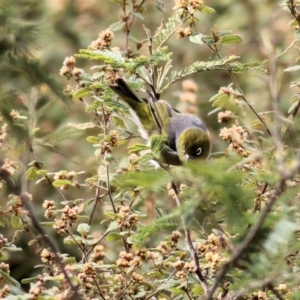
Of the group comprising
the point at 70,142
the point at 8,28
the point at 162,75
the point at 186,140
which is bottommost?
the point at 70,142

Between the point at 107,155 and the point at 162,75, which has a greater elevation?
the point at 162,75

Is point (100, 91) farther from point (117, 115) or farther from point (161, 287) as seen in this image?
point (161, 287)

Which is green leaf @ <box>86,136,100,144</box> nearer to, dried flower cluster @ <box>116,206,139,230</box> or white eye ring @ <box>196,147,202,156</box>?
dried flower cluster @ <box>116,206,139,230</box>

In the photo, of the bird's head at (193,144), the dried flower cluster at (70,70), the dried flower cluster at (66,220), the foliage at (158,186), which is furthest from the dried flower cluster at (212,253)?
the bird's head at (193,144)

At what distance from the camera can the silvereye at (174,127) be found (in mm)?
2937

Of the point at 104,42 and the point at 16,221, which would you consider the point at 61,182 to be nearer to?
the point at 16,221

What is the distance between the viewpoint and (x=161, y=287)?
2.08m

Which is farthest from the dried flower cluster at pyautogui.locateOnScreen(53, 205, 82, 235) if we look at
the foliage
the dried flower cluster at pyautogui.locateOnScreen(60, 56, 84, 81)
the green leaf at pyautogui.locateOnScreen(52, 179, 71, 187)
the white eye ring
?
the white eye ring

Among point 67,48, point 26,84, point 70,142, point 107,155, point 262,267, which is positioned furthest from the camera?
point 67,48

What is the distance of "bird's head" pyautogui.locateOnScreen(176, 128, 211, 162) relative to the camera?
2.98m

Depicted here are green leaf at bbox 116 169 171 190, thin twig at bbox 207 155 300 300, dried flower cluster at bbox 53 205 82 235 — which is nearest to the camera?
thin twig at bbox 207 155 300 300

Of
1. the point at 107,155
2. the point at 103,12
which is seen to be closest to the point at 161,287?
the point at 107,155

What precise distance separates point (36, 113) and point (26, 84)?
198mm

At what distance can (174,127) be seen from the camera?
3.09 m
